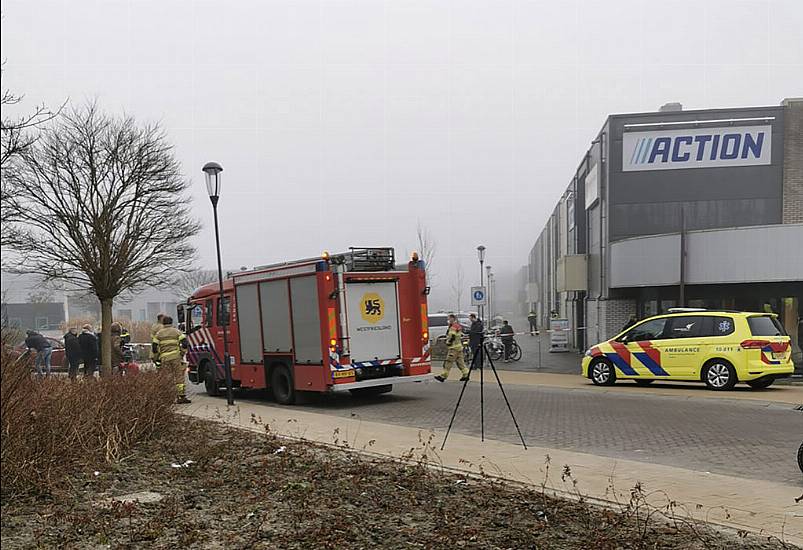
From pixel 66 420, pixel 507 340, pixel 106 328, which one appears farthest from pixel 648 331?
pixel 66 420

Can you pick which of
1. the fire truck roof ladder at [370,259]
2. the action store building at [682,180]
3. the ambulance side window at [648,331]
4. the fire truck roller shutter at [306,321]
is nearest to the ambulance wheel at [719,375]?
the ambulance side window at [648,331]

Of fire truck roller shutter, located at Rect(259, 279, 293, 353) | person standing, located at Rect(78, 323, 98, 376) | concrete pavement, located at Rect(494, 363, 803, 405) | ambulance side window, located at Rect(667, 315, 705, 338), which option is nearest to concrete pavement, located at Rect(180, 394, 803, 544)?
fire truck roller shutter, located at Rect(259, 279, 293, 353)

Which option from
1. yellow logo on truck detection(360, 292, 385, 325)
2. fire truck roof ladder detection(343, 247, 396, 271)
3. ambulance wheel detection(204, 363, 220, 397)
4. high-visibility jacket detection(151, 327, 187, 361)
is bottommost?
ambulance wheel detection(204, 363, 220, 397)

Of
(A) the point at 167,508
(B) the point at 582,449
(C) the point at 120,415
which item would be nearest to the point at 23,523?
(A) the point at 167,508

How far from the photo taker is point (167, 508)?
633cm

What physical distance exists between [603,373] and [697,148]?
439 inches

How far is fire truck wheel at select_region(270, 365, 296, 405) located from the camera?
51.8 ft

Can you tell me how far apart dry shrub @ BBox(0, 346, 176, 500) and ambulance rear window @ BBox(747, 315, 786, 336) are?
11867 millimetres

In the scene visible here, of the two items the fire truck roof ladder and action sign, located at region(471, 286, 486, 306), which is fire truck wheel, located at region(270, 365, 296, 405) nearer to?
the fire truck roof ladder

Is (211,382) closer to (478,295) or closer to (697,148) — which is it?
(478,295)

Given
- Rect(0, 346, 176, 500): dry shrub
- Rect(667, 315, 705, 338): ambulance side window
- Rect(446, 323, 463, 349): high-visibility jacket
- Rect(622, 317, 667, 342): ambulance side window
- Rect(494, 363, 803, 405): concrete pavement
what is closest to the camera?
Rect(0, 346, 176, 500): dry shrub

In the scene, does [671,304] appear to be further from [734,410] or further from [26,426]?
[26,426]

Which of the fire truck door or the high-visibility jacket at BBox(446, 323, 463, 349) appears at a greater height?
the fire truck door

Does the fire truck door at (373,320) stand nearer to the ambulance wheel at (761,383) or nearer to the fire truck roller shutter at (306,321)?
the fire truck roller shutter at (306,321)
